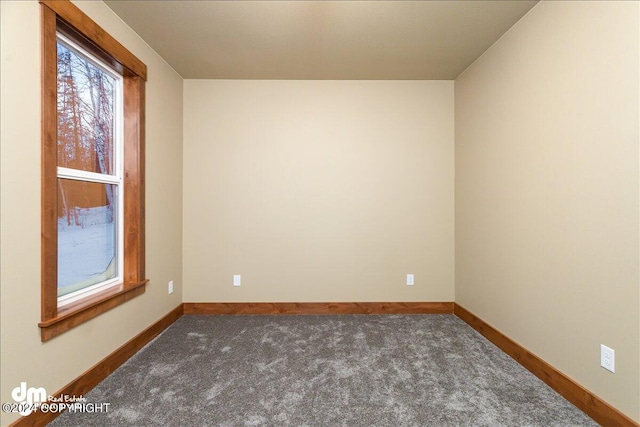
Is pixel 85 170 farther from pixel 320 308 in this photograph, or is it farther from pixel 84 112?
pixel 320 308

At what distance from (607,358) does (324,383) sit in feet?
5.33

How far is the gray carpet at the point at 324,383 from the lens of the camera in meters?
1.63

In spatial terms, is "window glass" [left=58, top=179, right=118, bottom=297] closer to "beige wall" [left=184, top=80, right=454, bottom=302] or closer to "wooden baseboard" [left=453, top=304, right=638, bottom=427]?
"beige wall" [left=184, top=80, right=454, bottom=302]

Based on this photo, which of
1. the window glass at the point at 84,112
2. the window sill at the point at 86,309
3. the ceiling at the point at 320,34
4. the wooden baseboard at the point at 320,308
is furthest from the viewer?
the wooden baseboard at the point at 320,308

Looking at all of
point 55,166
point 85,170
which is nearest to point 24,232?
point 55,166

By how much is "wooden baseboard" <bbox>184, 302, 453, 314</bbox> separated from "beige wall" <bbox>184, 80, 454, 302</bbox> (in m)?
0.07

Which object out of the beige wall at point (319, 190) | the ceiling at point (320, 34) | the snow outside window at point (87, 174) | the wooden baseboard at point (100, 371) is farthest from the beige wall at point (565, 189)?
the snow outside window at point (87, 174)

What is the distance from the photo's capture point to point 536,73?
2.09 metres

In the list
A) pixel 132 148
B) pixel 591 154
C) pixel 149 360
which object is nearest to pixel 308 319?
pixel 149 360

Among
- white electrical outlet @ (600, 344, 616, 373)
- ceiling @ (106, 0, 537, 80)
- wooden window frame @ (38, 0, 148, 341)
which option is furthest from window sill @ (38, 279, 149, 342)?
white electrical outlet @ (600, 344, 616, 373)

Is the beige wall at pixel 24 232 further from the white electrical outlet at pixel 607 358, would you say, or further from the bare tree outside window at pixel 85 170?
the white electrical outlet at pixel 607 358

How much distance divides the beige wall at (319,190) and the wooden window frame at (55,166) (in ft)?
2.82

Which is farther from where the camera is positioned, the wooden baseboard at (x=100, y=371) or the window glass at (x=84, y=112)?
the window glass at (x=84, y=112)

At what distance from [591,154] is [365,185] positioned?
1.95 m
